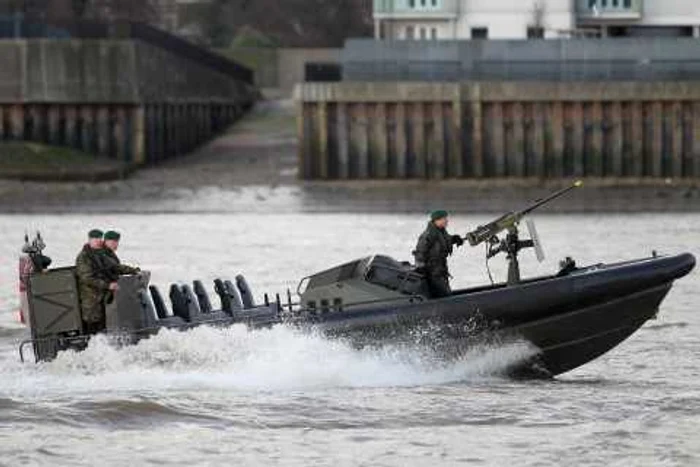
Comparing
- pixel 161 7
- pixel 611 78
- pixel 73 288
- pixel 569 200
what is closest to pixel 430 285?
pixel 73 288

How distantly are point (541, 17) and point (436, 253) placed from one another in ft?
139

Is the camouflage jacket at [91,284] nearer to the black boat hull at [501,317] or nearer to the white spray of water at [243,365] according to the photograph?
the black boat hull at [501,317]

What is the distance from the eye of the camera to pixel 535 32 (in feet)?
222

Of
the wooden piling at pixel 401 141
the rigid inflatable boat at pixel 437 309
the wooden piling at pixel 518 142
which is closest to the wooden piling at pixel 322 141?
the wooden piling at pixel 401 141

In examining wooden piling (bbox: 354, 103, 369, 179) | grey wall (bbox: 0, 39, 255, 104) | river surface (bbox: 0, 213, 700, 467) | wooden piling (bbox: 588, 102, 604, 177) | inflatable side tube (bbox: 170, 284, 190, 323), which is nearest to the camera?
river surface (bbox: 0, 213, 700, 467)

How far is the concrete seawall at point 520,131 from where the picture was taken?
180 feet

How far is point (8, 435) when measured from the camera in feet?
77.6

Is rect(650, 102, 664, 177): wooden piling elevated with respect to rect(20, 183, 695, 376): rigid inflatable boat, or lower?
lower

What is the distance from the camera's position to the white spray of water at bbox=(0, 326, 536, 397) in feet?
84.6

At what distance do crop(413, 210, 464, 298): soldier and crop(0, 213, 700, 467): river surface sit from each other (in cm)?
72

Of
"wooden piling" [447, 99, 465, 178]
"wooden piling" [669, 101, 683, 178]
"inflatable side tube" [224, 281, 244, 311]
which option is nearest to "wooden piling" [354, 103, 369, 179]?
"wooden piling" [447, 99, 465, 178]

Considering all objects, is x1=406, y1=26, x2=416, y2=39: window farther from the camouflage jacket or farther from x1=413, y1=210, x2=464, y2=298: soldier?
the camouflage jacket

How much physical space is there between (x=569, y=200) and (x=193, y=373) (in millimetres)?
27987

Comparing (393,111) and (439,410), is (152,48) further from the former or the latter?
(439,410)
